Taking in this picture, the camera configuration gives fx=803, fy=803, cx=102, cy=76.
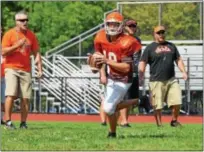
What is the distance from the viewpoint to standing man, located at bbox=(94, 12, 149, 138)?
11.3 m

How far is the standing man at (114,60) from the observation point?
1130 cm

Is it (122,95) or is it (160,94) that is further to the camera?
Answer: (160,94)

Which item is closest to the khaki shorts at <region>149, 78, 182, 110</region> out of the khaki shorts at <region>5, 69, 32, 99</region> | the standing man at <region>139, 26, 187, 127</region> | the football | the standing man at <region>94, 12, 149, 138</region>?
the standing man at <region>139, 26, 187, 127</region>

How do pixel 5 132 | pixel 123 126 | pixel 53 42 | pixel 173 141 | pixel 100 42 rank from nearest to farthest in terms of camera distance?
pixel 173 141, pixel 100 42, pixel 5 132, pixel 123 126, pixel 53 42

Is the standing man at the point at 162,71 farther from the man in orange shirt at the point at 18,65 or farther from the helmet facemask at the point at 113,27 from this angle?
the helmet facemask at the point at 113,27

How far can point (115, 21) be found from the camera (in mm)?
11297

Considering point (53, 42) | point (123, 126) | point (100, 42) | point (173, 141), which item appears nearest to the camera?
point (173, 141)

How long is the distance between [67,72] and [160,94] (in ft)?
57.0

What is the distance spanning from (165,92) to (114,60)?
4.85 m

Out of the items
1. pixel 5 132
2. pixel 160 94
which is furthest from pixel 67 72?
pixel 5 132

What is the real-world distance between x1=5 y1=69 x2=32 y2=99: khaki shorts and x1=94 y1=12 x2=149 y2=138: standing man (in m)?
2.88

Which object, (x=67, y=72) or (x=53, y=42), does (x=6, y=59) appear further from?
(x=53, y=42)

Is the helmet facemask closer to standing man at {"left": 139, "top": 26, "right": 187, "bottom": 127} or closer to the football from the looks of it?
the football

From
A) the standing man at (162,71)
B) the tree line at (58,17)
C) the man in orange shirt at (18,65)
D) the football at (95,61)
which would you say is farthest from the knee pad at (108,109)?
the tree line at (58,17)
